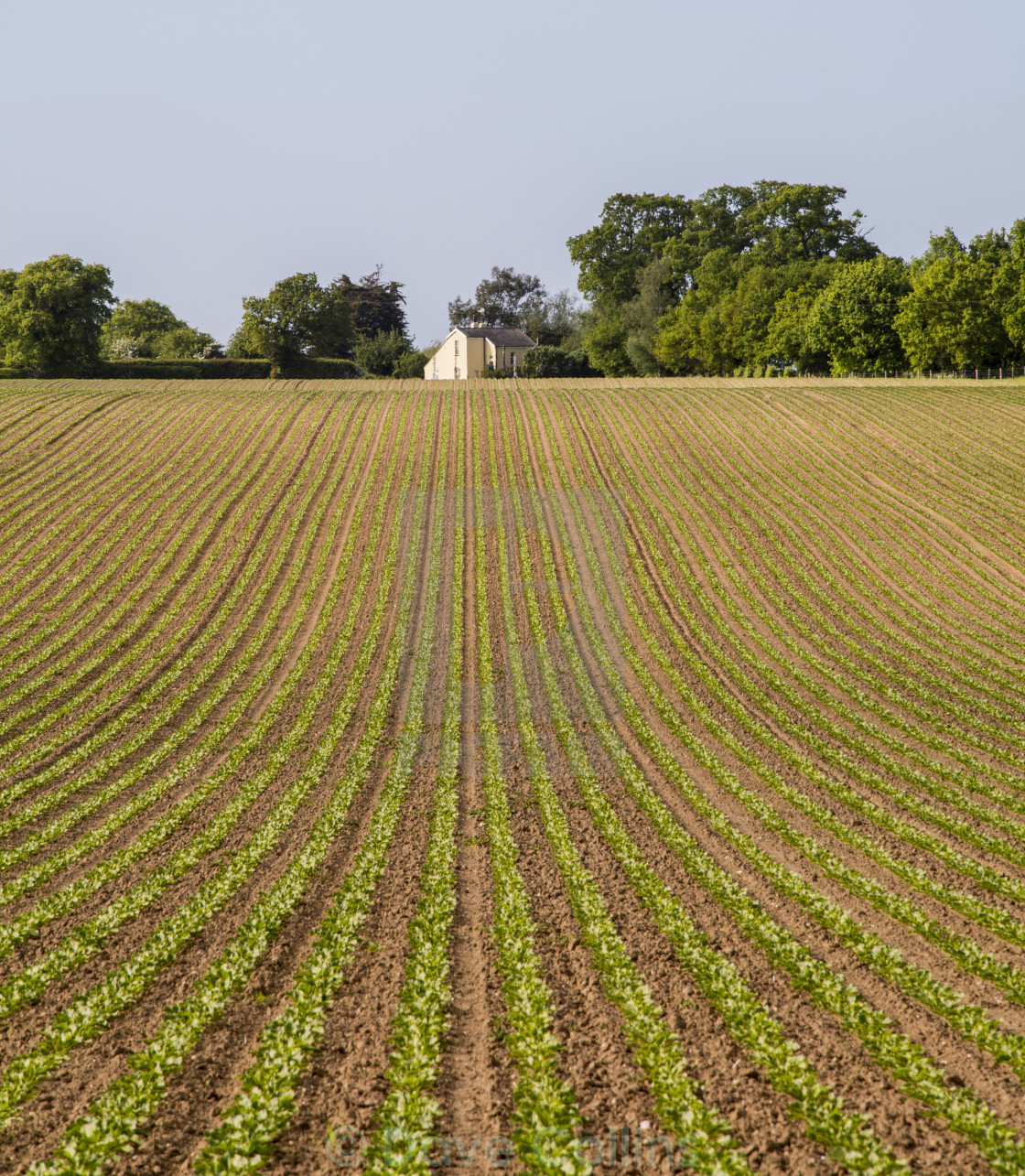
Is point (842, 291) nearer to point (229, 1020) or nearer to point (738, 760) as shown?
point (738, 760)

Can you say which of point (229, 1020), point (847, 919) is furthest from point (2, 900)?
point (847, 919)

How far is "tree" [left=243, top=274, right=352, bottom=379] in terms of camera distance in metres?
94.1

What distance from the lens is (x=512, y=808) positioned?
18.2 m

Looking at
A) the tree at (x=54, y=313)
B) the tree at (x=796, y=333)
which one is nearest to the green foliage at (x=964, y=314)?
the tree at (x=796, y=333)

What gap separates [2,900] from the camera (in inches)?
525

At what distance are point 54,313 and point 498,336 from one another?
4892 cm

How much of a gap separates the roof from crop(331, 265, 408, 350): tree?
22463mm

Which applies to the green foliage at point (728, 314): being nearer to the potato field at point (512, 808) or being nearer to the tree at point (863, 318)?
the tree at point (863, 318)

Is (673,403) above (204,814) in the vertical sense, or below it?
above

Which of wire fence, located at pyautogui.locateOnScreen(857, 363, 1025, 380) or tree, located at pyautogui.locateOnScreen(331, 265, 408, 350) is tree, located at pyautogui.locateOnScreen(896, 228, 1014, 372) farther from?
tree, located at pyautogui.locateOnScreen(331, 265, 408, 350)

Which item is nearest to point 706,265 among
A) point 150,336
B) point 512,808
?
point 150,336

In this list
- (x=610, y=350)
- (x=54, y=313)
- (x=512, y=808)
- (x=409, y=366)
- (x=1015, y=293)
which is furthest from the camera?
(x=610, y=350)

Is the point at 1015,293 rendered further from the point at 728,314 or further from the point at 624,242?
the point at 624,242

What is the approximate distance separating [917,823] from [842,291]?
2900 inches
